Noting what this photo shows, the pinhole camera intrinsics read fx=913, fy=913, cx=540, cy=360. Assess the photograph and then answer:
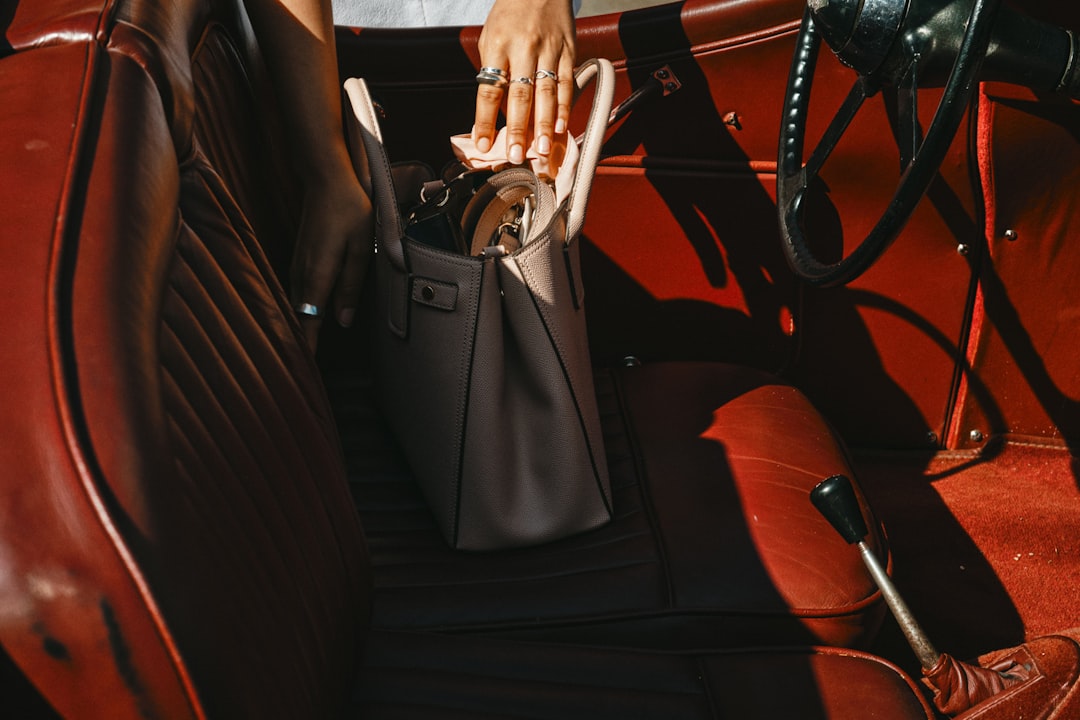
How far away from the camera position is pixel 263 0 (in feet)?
3.43

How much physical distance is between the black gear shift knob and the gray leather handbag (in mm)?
234

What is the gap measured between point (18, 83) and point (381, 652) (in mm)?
517

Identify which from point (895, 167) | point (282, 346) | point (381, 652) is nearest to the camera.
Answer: point (282, 346)

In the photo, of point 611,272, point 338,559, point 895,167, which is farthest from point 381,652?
point 895,167

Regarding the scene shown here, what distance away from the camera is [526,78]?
106cm

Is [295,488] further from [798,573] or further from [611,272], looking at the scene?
[611,272]

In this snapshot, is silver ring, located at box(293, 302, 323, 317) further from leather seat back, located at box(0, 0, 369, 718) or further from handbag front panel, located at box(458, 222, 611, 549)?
leather seat back, located at box(0, 0, 369, 718)

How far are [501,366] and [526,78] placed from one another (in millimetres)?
343

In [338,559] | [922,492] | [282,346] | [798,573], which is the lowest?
[922,492]

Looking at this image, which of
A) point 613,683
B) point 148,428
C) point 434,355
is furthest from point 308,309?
point 148,428

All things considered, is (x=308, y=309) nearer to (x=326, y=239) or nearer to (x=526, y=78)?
(x=326, y=239)

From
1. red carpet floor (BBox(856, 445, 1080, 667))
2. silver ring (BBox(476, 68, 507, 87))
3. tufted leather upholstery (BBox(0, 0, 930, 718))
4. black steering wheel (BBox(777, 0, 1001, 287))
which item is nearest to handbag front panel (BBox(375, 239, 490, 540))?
tufted leather upholstery (BBox(0, 0, 930, 718))

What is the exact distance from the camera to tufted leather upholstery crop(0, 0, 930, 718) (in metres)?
0.39

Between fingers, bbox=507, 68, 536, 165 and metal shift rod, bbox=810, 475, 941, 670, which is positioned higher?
fingers, bbox=507, 68, 536, 165
